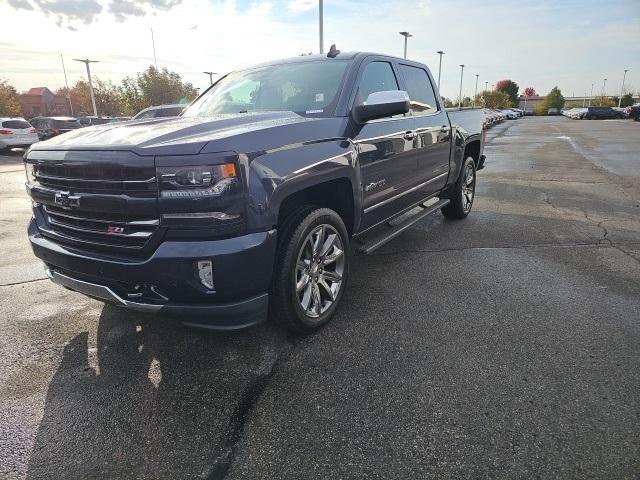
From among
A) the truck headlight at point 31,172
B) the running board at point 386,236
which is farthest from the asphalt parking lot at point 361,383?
the truck headlight at point 31,172

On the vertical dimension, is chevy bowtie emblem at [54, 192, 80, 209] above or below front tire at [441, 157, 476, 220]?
above

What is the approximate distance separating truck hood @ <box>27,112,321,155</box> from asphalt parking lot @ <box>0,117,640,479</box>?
1.38m

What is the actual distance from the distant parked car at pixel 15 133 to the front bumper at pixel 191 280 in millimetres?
20166

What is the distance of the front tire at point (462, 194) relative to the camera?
625cm

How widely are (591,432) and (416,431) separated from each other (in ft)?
2.80

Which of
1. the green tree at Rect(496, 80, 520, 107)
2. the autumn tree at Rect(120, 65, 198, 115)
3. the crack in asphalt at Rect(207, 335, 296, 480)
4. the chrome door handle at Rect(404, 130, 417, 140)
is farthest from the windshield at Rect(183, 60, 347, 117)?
the green tree at Rect(496, 80, 520, 107)

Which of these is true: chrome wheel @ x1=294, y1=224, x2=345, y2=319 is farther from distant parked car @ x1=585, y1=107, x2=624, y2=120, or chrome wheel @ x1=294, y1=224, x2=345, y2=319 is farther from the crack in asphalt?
distant parked car @ x1=585, y1=107, x2=624, y2=120

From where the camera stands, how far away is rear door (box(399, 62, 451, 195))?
4.71 metres

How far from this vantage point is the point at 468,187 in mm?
6695

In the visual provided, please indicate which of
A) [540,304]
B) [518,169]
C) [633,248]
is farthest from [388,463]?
[518,169]

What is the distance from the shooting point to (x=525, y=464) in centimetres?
204

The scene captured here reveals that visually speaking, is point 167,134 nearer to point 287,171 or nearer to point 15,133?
point 287,171

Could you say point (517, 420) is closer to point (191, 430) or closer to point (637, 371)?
point (637, 371)

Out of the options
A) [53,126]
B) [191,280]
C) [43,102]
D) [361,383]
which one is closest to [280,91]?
[191,280]
